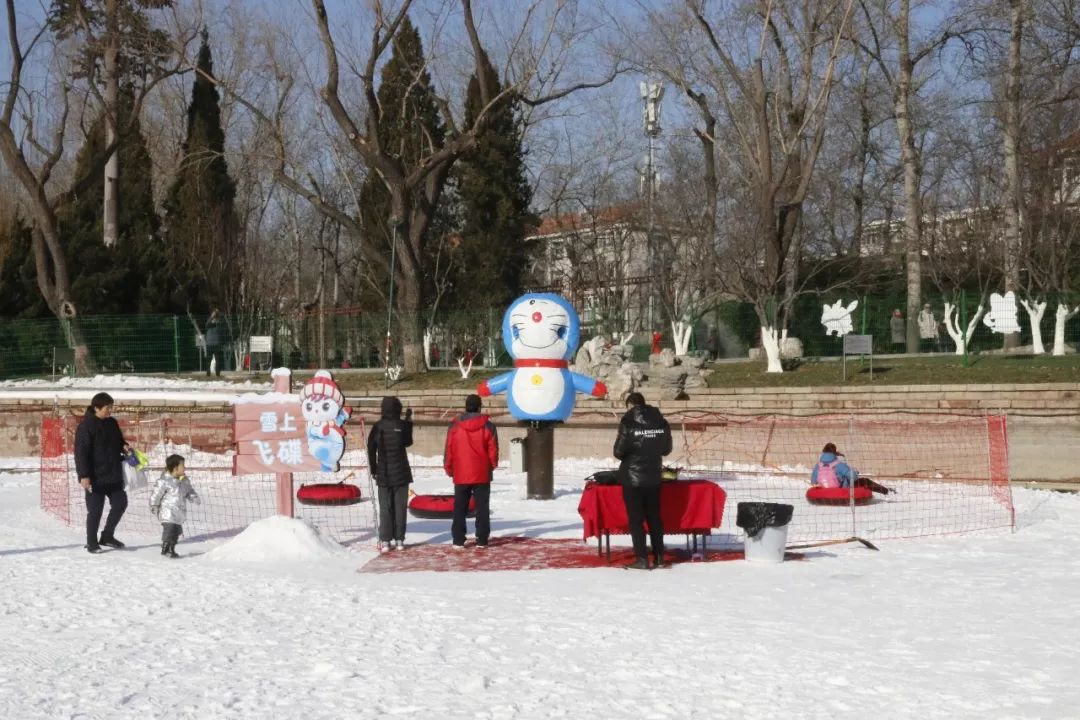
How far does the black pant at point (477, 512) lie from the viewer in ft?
41.3

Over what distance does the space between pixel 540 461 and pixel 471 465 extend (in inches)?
191

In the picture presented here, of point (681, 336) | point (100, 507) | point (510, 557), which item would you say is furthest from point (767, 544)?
point (681, 336)

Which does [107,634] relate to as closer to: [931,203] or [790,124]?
[790,124]

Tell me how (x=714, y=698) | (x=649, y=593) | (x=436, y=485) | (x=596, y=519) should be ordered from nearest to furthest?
1. (x=714, y=698)
2. (x=649, y=593)
3. (x=596, y=519)
4. (x=436, y=485)

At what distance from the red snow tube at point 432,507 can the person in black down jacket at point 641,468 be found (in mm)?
4204

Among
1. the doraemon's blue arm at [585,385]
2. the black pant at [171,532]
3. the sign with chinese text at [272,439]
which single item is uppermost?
the doraemon's blue arm at [585,385]

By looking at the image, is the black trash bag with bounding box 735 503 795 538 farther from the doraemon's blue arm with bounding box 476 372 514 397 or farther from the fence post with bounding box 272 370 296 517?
the doraemon's blue arm with bounding box 476 372 514 397

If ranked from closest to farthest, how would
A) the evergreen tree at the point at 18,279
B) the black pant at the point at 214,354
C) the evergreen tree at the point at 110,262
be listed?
the black pant at the point at 214,354
the evergreen tree at the point at 110,262
the evergreen tree at the point at 18,279

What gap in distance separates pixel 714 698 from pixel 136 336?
1154 inches

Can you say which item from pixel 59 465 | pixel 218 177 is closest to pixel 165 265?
pixel 218 177

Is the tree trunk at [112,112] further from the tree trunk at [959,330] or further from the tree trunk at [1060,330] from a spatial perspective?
the tree trunk at [1060,330]

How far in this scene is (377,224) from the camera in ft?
139

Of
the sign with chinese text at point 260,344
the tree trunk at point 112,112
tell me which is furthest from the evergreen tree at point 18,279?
the sign with chinese text at point 260,344

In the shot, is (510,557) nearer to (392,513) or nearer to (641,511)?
(392,513)
